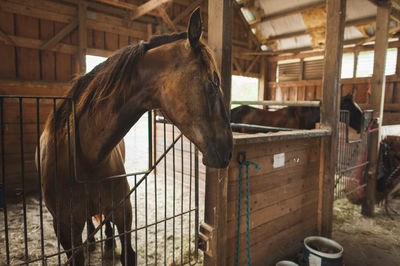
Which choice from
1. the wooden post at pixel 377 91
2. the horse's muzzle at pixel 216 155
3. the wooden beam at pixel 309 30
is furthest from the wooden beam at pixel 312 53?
the horse's muzzle at pixel 216 155

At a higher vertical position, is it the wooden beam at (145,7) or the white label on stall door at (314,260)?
the wooden beam at (145,7)

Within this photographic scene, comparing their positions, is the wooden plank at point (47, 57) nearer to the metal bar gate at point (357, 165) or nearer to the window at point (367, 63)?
the metal bar gate at point (357, 165)

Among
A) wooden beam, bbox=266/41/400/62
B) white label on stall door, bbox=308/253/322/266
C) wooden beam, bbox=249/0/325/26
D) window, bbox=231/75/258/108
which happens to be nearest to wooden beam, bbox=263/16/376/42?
wooden beam, bbox=266/41/400/62

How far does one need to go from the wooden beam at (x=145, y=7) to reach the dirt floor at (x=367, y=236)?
4211 millimetres

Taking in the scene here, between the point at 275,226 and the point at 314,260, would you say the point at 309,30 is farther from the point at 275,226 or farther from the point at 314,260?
the point at 314,260

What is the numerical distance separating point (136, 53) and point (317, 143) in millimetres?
1992

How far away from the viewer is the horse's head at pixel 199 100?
3.42 ft

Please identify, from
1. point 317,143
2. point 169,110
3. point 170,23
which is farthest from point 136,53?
point 170,23

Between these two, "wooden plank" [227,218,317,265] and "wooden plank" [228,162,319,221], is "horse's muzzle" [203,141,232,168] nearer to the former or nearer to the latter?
"wooden plank" [228,162,319,221]

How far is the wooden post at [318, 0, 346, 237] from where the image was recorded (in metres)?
2.34

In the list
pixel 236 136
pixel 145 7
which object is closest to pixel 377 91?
pixel 236 136

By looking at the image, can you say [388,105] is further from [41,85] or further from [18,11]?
[18,11]

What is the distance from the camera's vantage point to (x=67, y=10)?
4.50 metres

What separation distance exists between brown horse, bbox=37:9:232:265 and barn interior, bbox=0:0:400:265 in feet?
0.66
